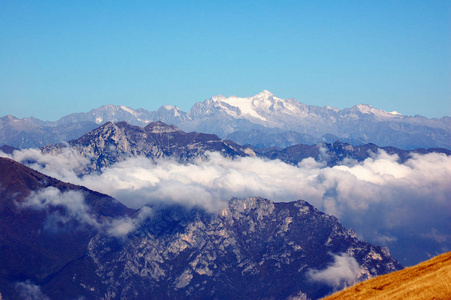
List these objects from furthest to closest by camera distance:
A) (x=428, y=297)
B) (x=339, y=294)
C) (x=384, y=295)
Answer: (x=339, y=294) < (x=384, y=295) < (x=428, y=297)

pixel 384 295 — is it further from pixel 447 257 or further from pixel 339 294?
pixel 447 257

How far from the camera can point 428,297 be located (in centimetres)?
6488

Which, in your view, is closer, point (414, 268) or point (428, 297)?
point (428, 297)

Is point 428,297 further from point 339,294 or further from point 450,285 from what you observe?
point 339,294

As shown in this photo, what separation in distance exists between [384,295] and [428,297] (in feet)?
26.6

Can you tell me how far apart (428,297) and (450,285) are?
382cm

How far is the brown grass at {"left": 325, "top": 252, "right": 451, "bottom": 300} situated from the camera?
66.6 metres

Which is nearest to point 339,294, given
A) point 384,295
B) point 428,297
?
point 384,295

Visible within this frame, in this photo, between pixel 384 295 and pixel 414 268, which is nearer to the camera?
pixel 384 295

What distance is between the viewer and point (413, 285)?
235 feet

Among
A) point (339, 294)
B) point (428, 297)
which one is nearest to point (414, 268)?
point (339, 294)

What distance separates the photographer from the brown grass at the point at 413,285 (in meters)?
66.6

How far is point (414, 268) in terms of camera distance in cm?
8419

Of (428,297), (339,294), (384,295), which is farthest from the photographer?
(339,294)
